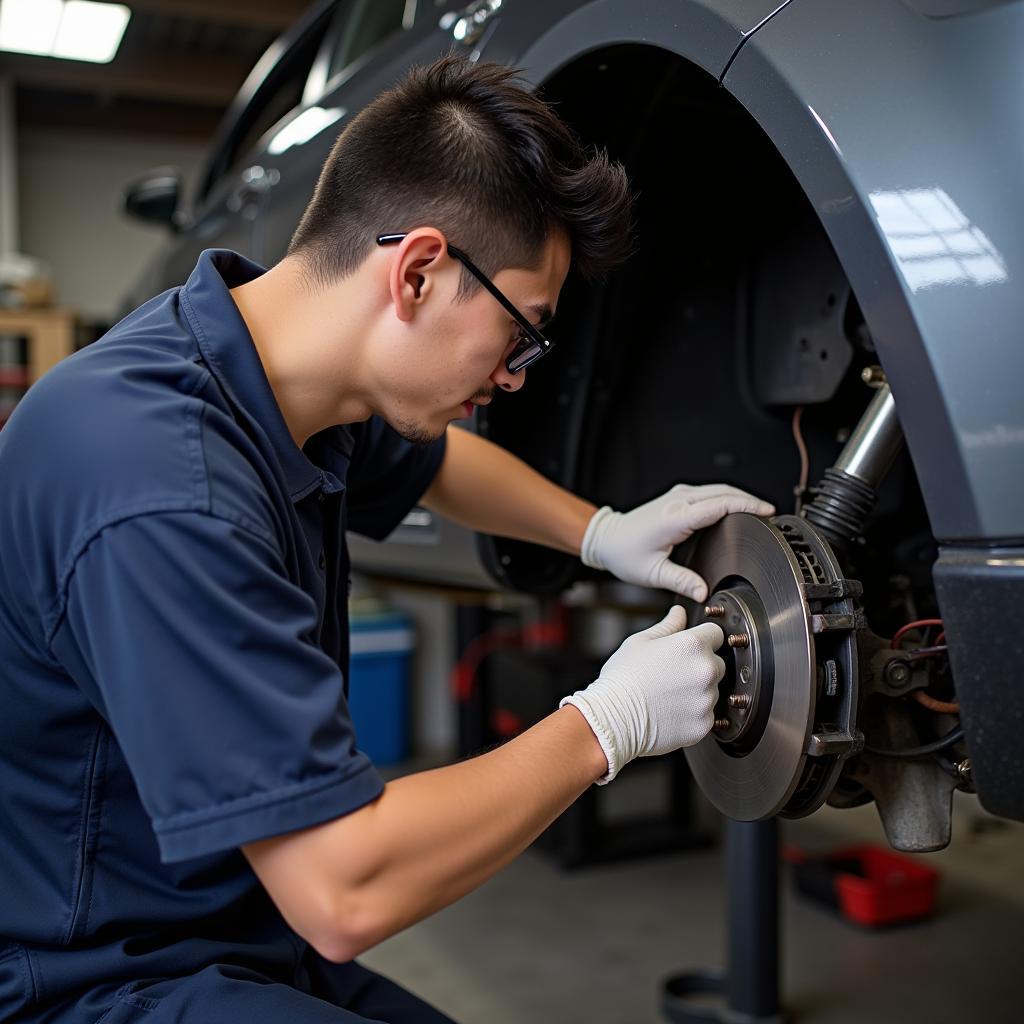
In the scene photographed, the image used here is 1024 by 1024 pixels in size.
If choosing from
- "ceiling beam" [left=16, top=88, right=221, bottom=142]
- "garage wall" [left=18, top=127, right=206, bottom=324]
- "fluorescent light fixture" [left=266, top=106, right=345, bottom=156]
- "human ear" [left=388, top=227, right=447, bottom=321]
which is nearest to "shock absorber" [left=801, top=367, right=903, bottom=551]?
"human ear" [left=388, top=227, right=447, bottom=321]

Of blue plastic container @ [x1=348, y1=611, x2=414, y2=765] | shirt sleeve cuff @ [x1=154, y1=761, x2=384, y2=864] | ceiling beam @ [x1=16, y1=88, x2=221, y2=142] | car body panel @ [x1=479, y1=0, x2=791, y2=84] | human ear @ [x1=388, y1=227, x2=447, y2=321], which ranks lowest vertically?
blue plastic container @ [x1=348, y1=611, x2=414, y2=765]

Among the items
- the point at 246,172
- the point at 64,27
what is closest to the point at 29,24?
the point at 64,27

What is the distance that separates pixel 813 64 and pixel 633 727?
19.3 inches

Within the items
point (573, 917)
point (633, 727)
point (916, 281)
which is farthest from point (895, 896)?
point (916, 281)

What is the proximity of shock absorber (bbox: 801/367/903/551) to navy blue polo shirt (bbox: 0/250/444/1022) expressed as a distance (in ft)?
1.40

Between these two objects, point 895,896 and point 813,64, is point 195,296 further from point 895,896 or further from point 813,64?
point 895,896

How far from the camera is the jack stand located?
167 centimetres

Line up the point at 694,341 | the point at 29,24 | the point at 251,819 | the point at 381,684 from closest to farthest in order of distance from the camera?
the point at 251,819
the point at 694,341
the point at 381,684
the point at 29,24

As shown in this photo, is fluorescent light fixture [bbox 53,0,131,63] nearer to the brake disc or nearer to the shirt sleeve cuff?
the brake disc

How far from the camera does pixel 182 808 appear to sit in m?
0.66

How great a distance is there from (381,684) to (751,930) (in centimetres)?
179

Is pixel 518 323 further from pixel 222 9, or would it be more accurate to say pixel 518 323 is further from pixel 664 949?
pixel 222 9

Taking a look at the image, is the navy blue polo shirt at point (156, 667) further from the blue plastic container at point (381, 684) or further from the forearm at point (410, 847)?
the blue plastic container at point (381, 684)

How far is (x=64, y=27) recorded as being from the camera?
14.4ft
